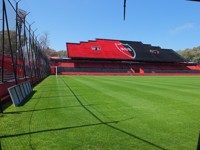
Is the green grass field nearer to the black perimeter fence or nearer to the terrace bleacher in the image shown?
the black perimeter fence

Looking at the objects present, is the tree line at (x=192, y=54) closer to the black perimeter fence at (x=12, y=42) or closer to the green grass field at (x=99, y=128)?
the black perimeter fence at (x=12, y=42)

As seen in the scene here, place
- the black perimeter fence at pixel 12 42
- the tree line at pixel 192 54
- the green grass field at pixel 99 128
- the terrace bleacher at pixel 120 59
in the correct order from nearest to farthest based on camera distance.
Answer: the green grass field at pixel 99 128, the black perimeter fence at pixel 12 42, the terrace bleacher at pixel 120 59, the tree line at pixel 192 54

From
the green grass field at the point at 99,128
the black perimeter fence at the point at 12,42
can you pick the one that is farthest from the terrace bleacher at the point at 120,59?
the green grass field at the point at 99,128

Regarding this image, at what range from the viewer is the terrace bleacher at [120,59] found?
2547 inches

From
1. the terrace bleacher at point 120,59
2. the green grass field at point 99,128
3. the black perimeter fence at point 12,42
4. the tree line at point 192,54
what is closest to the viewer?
the green grass field at point 99,128

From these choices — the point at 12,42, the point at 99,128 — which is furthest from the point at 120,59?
the point at 99,128

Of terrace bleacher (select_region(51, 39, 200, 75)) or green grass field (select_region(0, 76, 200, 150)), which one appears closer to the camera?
green grass field (select_region(0, 76, 200, 150))

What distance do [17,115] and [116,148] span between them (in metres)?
3.96

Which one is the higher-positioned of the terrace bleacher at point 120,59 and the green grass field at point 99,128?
the terrace bleacher at point 120,59

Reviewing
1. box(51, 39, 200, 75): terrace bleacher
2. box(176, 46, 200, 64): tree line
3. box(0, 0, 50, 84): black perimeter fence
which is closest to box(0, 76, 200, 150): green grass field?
box(0, 0, 50, 84): black perimeter fence

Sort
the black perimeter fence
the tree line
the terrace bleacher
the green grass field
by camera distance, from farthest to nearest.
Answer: the tree line, the terrace bleacher, the black perimeter fence, the green grass field

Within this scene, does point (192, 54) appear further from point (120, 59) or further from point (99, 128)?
point (99, 128)

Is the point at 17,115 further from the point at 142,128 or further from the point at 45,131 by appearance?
the point at 142,128

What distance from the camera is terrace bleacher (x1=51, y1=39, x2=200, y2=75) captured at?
64.7m
